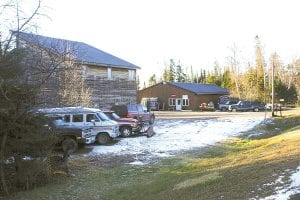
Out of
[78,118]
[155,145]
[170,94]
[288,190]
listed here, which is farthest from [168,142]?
[170,94]

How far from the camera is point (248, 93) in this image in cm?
7894

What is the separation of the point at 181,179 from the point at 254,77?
231ft

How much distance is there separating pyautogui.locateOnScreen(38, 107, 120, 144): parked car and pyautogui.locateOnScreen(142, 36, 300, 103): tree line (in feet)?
142

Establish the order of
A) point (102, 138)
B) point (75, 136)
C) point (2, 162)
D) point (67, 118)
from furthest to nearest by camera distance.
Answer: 1. point (102, 138)
2. point (67, 118)
3. point (75, 136)
4. point (2, 162)

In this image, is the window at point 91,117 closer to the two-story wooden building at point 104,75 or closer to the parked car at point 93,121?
the parked car at point 93,121

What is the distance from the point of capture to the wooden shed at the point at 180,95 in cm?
7481

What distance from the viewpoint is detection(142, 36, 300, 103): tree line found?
7812cm

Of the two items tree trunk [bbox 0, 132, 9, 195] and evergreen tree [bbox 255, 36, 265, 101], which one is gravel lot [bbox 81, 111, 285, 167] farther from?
evergreen tree [bbox 255, 36, 265, 101]

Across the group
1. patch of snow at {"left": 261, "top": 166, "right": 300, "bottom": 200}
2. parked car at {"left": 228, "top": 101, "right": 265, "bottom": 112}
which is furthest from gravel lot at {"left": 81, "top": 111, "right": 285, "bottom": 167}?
parked car at {"left": 228, "top": 101, "right": 265, "bottom": 112}

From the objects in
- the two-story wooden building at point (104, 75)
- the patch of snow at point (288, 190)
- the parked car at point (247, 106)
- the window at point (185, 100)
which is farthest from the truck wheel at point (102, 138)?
the window at point (185, 100)

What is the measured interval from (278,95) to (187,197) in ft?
224

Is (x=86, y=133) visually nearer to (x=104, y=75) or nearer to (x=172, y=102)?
(x=104, y=75)

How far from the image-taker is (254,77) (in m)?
81.6

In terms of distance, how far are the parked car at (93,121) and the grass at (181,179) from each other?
16.4 feet
